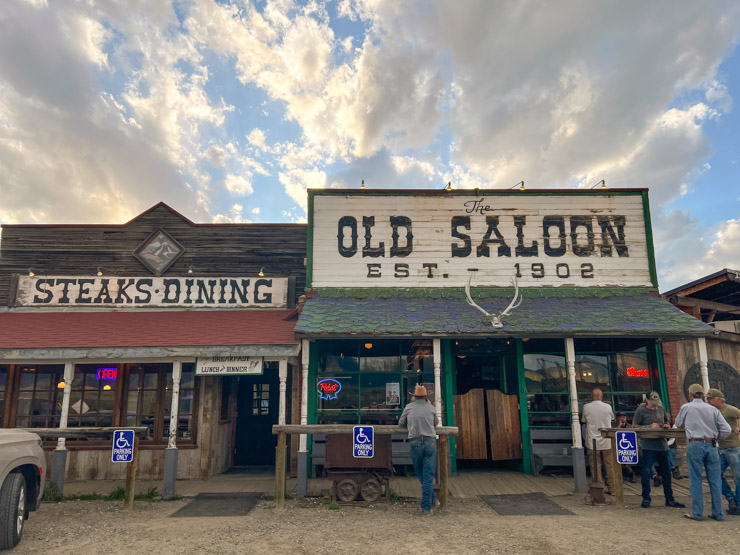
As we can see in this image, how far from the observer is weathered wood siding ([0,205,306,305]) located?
536 inches

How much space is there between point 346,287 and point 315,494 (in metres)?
4.75

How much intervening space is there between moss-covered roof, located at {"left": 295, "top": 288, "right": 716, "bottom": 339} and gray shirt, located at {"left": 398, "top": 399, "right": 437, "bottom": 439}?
2.15 metres

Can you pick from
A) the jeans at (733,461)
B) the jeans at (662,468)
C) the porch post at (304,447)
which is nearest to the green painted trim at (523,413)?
the jeans at (662,468)

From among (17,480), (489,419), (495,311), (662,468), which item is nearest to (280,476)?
(17,480)

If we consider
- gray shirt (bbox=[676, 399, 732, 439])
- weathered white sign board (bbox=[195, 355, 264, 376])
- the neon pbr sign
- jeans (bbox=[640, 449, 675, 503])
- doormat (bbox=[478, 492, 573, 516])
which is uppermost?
weathered white sign board (bbox=[195, 355, 264, 376])

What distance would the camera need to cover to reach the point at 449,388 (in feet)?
36.3

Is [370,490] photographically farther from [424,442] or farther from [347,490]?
[424,442]

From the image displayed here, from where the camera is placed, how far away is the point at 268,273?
13852mm

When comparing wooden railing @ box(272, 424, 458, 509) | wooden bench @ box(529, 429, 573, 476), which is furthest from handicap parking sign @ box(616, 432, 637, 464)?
wooden railing @ box(272, 424, 458, 509)

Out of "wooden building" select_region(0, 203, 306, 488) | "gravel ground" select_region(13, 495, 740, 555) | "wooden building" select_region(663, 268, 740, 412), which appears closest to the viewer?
"gravel ground" select_region(13, 495, 740, 555)

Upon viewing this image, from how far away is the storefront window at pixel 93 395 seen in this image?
1134 cm

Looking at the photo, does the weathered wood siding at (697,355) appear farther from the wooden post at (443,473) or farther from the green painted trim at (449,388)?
the wooden post at (443,473)

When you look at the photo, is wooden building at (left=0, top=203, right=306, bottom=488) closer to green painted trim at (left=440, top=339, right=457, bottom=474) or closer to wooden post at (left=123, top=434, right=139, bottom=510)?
wooden post at (left=123, top=434, right=139, bottom=510)

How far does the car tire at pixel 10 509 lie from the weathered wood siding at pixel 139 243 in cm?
804
